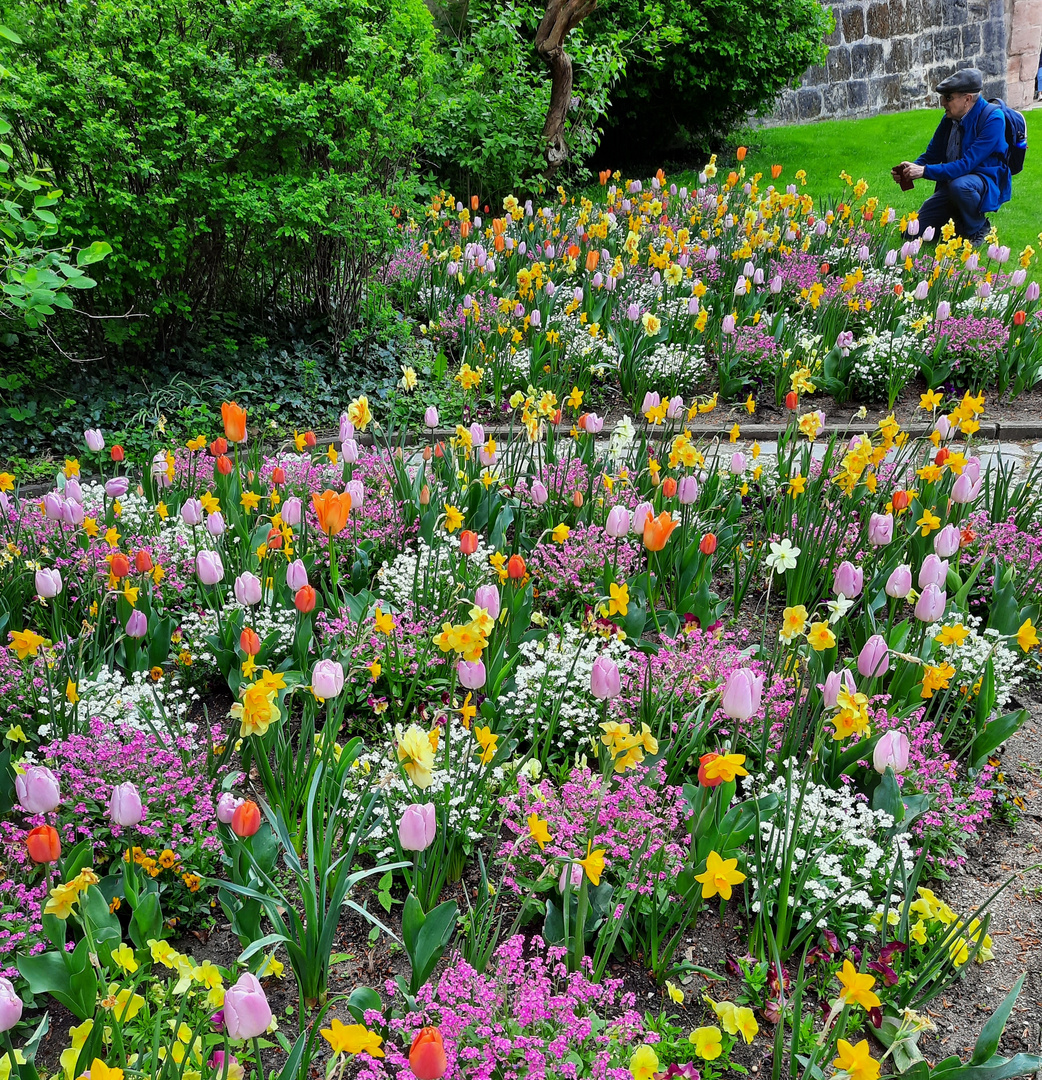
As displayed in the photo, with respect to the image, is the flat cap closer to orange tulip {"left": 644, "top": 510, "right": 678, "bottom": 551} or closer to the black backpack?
the black backpack

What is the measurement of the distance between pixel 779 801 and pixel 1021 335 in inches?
170

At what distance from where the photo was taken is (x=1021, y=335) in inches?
206

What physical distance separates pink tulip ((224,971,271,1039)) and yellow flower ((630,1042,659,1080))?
578 millimetres

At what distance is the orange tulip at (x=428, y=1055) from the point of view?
1.14m

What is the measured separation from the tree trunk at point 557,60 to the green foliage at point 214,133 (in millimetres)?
4246

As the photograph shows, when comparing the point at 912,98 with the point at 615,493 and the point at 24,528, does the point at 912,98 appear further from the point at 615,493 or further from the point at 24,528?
the point at 24,528

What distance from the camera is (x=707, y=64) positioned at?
11391 millimetres

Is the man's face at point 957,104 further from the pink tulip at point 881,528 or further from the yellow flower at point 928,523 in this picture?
the pink tulip at point 881,528

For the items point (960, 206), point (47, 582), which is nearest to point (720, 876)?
point (47, 582)

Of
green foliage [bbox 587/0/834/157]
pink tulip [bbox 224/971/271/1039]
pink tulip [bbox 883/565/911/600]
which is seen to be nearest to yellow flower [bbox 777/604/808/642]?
pink tulip [bbox 883/565/911/600]

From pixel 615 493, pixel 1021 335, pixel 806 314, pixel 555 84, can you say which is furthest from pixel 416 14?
pixel 555 84

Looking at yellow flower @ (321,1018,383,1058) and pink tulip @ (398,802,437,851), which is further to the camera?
pink tulip @ (398,802,437,851)

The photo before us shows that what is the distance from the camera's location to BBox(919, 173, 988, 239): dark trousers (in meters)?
7.16

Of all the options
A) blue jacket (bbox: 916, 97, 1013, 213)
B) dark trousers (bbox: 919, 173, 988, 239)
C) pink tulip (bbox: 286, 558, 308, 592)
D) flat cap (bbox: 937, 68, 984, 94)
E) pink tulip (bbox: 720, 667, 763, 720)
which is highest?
flat cap (bbox: 937, 68, 984, 94)
